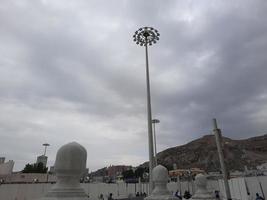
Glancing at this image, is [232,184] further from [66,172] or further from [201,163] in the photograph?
[201,163]

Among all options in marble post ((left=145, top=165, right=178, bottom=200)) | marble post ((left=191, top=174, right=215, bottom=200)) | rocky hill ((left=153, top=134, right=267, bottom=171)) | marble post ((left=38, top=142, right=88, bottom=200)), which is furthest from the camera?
rocky hill ((left=153, top=134, right=267, bottom=171))

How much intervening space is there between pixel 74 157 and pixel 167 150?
182 meters

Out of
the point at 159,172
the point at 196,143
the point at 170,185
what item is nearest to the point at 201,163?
the point at 196,143

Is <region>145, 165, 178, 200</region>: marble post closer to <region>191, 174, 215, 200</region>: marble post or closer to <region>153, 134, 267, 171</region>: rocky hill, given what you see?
<region>191, 174, 215, 200</region>: marble post

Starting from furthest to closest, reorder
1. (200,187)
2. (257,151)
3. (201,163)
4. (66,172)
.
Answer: (257,151) < (201,163) < (200,187) < (66,172)

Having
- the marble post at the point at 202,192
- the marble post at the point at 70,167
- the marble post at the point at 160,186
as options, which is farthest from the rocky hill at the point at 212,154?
the marble post at the point at 70,167

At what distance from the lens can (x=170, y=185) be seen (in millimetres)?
38500

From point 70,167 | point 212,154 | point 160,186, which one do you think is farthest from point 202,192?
point 212,154

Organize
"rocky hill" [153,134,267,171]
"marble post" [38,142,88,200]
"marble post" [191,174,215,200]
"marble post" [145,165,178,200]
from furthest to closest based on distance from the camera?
"rocky hill" [153,134,267,171] → "marble post" [191,174,215,200] → "marble post" [145,165,178,200] → "marble post" [38,142,88,200]

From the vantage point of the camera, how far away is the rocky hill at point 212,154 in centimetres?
12664

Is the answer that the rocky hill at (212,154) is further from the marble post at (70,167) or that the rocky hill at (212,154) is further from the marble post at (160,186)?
the marble post at (70,167)

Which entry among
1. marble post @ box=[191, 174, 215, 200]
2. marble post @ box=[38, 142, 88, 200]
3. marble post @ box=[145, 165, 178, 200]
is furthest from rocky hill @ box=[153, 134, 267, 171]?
marble post @ box=[38, 142, 88, 200]

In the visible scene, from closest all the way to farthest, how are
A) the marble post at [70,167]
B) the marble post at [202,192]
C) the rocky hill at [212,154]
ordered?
the marble post at [70,167] < the marble post at [202,192] < the rocky hill at [212,154]

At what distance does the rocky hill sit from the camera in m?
127
